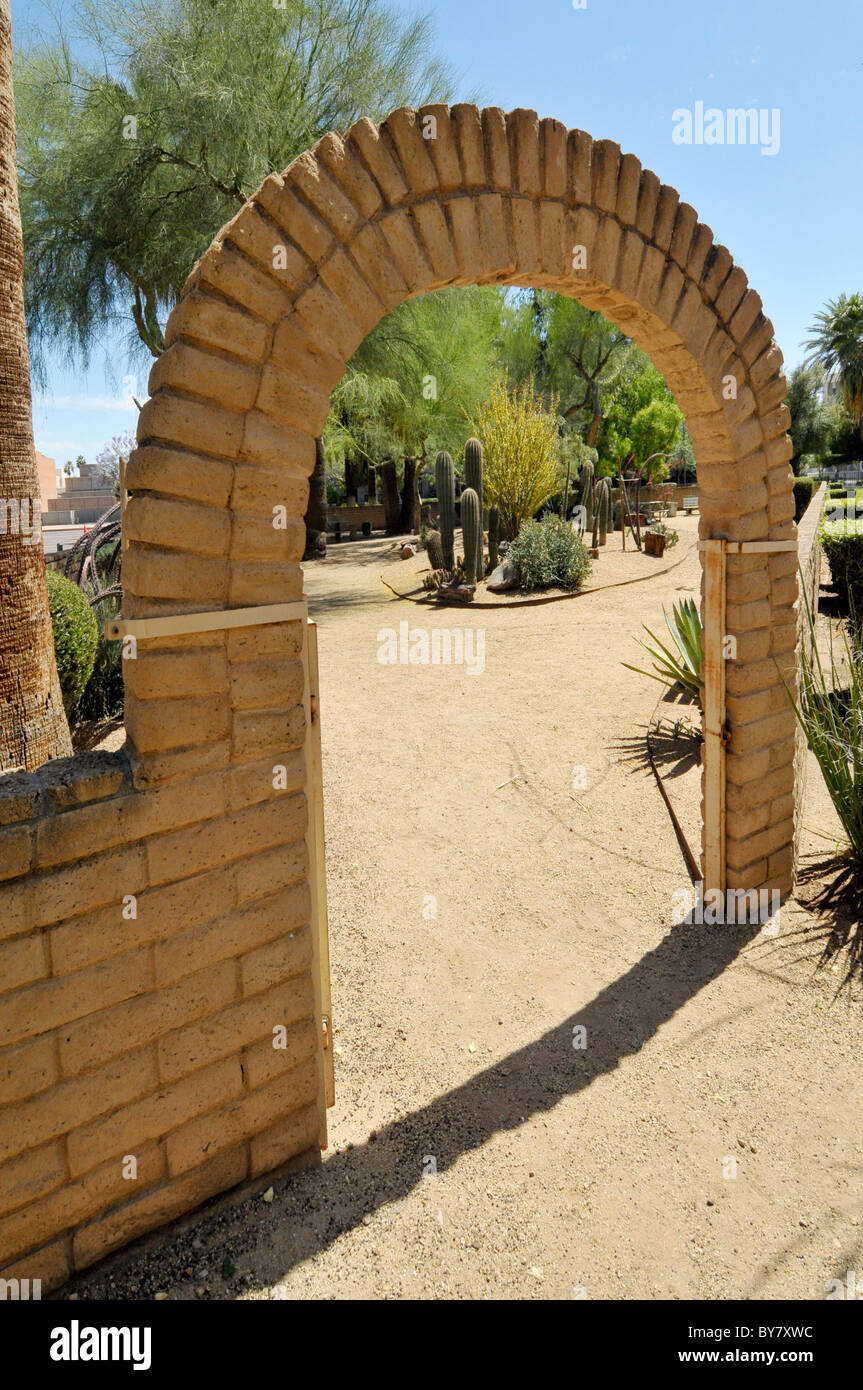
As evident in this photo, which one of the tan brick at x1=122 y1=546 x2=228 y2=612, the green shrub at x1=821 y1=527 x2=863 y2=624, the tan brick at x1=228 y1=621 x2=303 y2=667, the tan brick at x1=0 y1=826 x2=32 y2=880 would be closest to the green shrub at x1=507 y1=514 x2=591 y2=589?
the green shrub at x1=821 y1=527 x2=863 y2=624

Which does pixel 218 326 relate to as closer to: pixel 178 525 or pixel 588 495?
pixel 178 525

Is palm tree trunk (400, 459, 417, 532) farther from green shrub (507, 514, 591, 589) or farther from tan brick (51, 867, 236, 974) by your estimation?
tan brick (51, 867, 236, 974)

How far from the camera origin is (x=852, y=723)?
14.9 feet

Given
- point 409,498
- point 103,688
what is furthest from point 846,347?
point 103,688

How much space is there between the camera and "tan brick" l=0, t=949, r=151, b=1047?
2051 millimetres

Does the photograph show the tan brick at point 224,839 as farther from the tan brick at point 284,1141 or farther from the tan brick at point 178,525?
the tan brick at point 284,1141

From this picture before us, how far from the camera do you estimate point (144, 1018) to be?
2.30 metres

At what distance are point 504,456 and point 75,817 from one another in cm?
1329

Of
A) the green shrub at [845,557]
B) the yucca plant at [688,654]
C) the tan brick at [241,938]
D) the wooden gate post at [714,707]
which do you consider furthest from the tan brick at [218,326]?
the green shrub at [845,557]

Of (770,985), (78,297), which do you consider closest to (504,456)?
(78,297)

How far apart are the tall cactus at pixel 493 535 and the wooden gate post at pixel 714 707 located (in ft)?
31.5

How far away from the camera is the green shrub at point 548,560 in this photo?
12.3 metres

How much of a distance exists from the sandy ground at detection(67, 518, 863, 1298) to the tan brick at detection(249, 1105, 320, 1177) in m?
0.09
